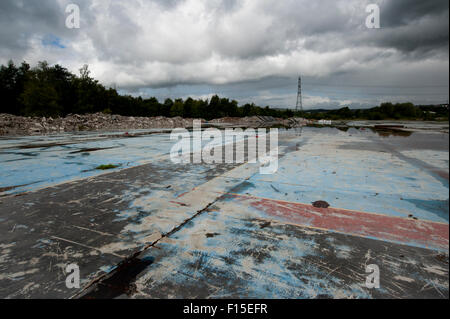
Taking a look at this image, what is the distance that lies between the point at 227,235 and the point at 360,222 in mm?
2138

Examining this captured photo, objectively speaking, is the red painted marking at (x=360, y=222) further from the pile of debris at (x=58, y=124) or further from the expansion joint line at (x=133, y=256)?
the pile of debris at (x=58, y=124)

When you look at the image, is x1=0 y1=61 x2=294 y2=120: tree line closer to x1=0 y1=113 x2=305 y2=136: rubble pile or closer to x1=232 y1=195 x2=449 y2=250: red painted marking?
x1=0 y1=113 x2=305 y2=136: rubble pile

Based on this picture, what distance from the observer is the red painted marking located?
299 centimetres

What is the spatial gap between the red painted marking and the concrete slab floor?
2 cm

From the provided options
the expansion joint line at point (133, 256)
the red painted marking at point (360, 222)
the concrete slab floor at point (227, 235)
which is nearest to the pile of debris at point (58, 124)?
the concrete slab floor at point (227, 235)

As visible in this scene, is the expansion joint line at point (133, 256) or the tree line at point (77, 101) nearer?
the expansion joint line at point (133, 256)

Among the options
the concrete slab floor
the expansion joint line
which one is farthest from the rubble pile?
the expansion joint line

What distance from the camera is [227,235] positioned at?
3.10m

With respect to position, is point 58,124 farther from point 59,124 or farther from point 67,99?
point 67,99

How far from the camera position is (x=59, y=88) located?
141ft

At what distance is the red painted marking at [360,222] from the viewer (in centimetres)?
299

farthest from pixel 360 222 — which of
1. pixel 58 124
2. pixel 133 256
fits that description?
pixel 58 124

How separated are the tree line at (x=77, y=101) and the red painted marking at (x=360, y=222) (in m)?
21.0
